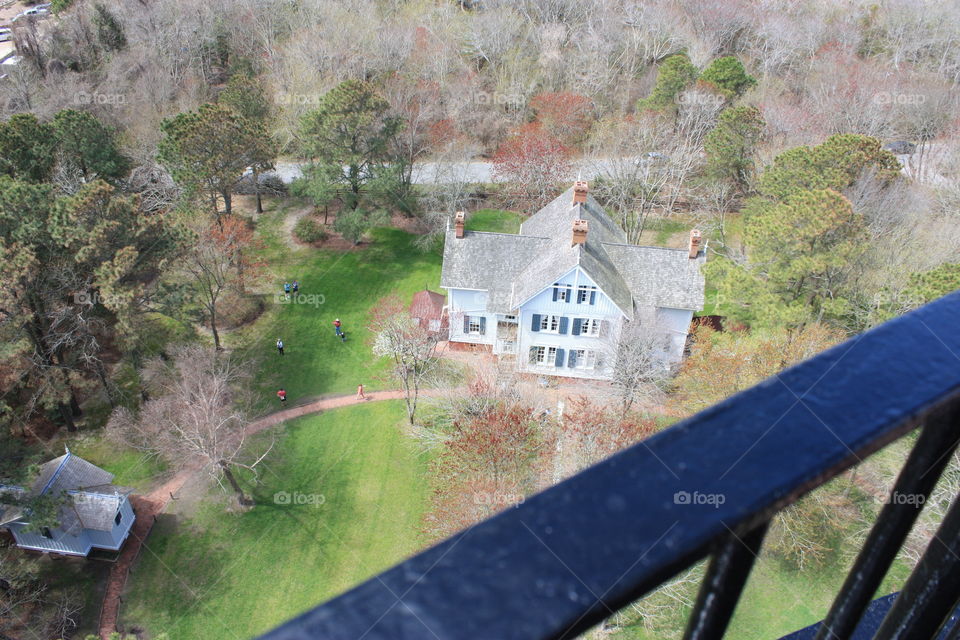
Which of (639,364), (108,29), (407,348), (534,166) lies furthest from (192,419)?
(108,29)

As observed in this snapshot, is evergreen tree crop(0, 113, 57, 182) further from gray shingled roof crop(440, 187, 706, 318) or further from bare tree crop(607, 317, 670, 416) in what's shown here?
bare tree crop(607, 317, 670, 416)

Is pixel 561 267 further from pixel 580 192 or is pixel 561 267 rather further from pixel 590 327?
pixel 580 192

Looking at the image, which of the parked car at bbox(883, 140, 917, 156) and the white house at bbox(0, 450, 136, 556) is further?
the parked car at bbox(883, 140, 917, 156)

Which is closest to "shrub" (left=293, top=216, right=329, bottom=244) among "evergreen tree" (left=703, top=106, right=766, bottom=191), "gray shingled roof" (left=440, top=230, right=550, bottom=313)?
"gray shingled roof" (left=440, top=230, right=550, bottom=313)

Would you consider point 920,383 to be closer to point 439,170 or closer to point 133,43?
point 439,170

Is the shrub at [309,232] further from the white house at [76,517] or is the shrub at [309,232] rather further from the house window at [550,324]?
the white house at [76,517]
